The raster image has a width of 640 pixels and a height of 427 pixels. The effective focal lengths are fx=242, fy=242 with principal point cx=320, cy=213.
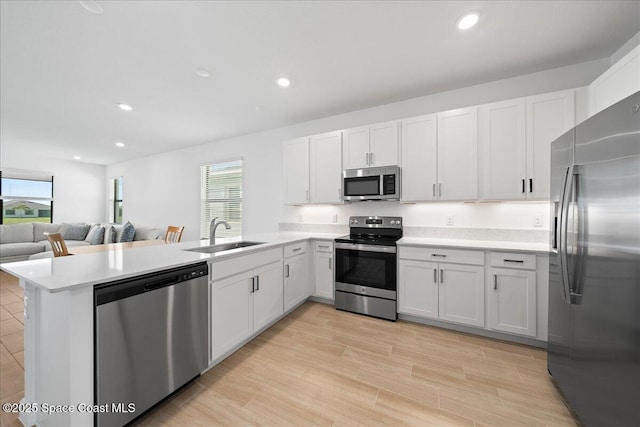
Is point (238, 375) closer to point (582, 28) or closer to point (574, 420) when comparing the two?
point (574, 420)

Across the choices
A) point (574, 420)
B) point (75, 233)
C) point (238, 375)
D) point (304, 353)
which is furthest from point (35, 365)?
point (75, 233)

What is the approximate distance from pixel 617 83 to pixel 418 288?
7.38ft

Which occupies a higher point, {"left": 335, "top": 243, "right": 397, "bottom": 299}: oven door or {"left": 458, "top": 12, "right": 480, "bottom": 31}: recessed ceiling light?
{"left": 458, "top": 12, "right": 480, "bottom": 31}: recessed ceiling light

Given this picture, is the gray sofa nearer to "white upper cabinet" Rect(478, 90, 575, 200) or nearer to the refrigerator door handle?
"white upper cabinet" Rect(478, 90, 575, 200)

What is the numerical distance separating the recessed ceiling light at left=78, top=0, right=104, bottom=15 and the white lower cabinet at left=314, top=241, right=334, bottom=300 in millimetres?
2889

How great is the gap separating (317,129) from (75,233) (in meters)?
6.71

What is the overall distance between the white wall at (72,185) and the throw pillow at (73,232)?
2.95ft

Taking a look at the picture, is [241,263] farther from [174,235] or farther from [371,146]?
[174,235]

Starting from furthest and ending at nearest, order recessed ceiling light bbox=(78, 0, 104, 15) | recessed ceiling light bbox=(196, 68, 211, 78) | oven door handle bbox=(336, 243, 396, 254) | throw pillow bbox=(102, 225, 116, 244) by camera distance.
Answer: throw pillow bbox=(102, 225, 116, 244) → oven door handle bbox=(336, 243, 396, 254) → recessed ceiling light bbox=(196, 68, 211, 78) → recessed ceiling light bbox=(78, 0, 104, 15)

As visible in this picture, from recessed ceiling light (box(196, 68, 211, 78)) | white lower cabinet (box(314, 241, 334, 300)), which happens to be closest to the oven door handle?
white lower cabinet (box(314, 241, 334, 300))

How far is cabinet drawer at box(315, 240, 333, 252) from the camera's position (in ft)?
10.5

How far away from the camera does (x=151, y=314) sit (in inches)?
58.0

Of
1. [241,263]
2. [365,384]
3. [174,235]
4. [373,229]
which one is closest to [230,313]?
[241,263]

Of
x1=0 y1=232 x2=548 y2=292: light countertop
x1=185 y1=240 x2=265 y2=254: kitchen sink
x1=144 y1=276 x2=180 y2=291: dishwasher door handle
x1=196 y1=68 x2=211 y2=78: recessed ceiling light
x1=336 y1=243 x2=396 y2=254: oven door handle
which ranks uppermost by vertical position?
x1=196 y1=68 x2=211 y2=78: recessed ceiling light
